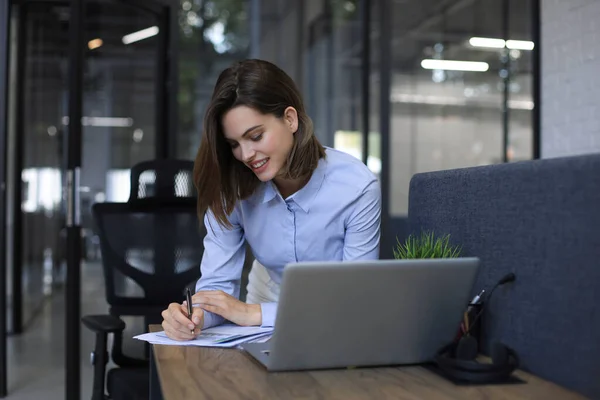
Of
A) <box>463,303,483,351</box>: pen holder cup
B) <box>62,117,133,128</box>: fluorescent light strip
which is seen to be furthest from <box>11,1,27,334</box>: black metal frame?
<box>463,303,483,351</box>: pen holder cup

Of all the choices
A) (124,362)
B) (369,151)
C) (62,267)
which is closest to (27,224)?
(62,267)

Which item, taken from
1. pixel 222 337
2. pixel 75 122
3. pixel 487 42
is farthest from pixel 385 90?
pixel 222 337

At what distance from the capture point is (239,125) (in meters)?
1.64

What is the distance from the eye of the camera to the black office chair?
2699 millimetres

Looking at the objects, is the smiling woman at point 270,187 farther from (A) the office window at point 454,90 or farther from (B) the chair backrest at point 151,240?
(A) the office window at point 454,90

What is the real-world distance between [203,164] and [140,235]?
3.89ft

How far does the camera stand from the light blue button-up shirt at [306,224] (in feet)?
5.75

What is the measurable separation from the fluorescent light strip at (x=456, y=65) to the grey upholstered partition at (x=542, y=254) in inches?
134

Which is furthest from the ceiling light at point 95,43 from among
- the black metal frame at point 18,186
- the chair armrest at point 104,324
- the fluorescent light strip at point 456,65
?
the chair armrest at point 104,324

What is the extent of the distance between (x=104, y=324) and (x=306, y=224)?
0.85 m

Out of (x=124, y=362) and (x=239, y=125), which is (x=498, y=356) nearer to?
(x=239, y=125)

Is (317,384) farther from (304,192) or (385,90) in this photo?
(385,90)

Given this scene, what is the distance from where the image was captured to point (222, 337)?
149cm

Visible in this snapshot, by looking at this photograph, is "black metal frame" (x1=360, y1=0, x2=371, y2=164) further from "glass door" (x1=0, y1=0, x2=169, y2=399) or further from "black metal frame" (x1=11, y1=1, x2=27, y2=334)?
"black metal frame" (x1=11, y1=1, x2=27, y2=334)
